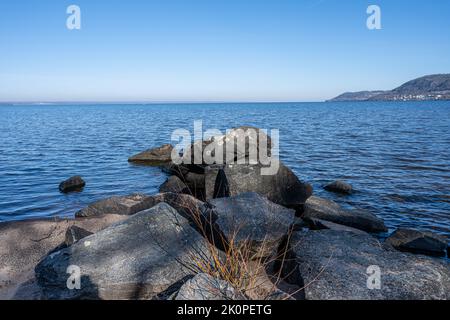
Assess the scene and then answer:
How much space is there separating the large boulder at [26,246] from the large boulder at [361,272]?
4347 millimetres

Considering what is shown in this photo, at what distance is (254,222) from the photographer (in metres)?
6.20

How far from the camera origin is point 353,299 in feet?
14.4

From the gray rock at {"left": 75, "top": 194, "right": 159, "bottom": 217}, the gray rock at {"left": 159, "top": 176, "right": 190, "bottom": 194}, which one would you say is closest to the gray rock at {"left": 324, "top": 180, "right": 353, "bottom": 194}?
the gray rock at {"left": 159, "top": 176, "right": 190, "bottom": 194}

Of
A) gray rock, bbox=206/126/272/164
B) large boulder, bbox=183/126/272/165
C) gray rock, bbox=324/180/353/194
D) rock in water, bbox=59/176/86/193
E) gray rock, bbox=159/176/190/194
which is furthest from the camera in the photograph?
rock in water, bbox=59/176/86/193

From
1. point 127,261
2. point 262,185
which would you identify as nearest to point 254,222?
point 127,261

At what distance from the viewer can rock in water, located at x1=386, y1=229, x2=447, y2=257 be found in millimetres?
7887

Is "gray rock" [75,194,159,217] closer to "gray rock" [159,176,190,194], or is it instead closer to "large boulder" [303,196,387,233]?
"gray rock" [159,176,190,194]

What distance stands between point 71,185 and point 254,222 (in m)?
10.8

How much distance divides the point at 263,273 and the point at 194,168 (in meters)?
9.51

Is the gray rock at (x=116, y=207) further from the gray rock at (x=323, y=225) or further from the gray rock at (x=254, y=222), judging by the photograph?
the gray rock at (x=323, y=225)

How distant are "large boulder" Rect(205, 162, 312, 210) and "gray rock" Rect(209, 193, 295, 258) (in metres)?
2.28

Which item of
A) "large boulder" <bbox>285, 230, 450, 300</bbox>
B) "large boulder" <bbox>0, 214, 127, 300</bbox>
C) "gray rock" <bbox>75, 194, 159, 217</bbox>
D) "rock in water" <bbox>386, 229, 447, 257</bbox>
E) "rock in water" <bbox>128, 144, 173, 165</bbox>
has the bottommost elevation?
"rock in water" <bbox>386, 229, 447, 257</bbox>
